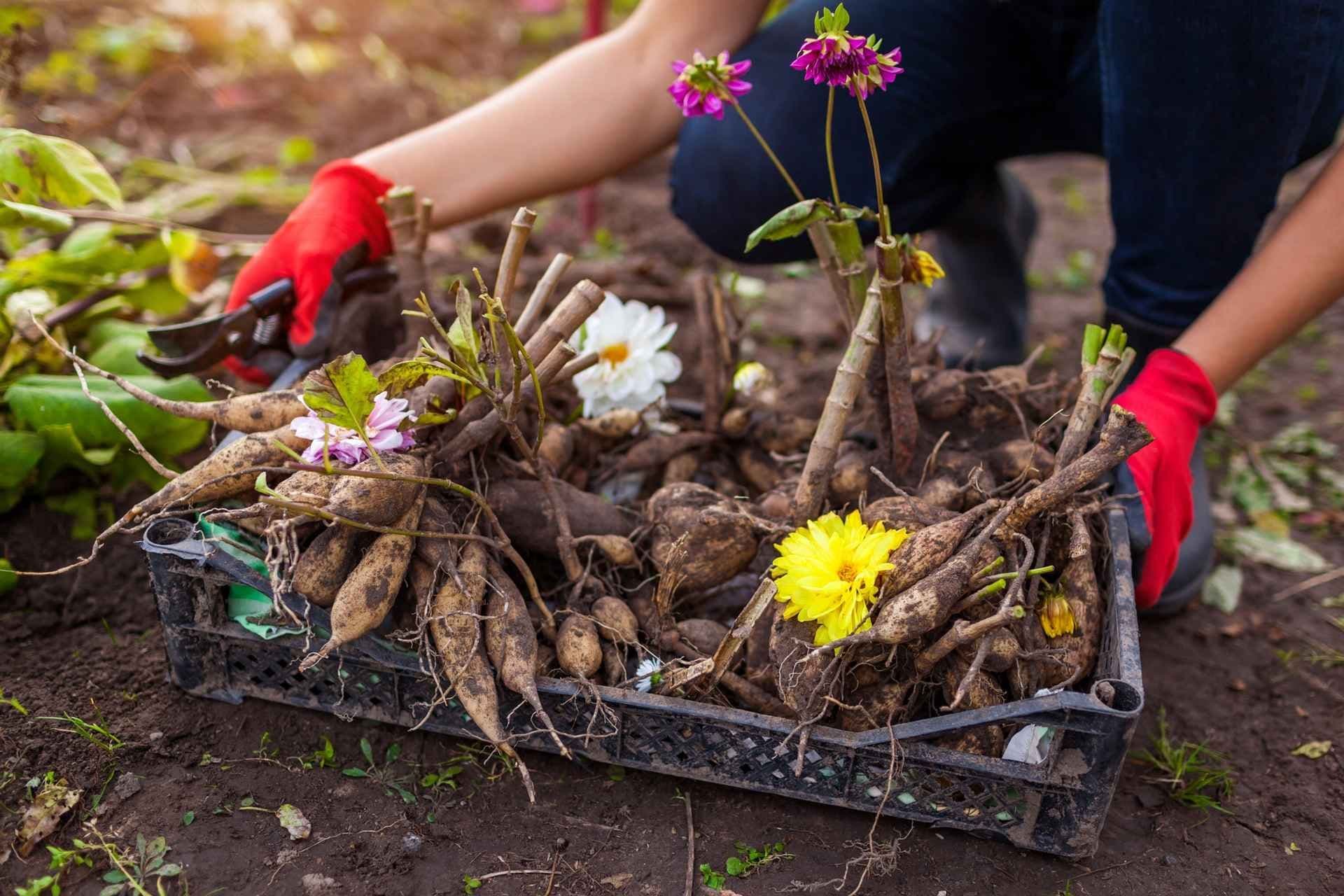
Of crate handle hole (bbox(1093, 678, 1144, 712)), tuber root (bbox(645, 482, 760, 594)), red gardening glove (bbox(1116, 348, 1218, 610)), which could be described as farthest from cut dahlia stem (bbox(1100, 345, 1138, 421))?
tuber root (bbox(645, 482, 760, 594))

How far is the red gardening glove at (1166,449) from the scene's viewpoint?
150 centimetres

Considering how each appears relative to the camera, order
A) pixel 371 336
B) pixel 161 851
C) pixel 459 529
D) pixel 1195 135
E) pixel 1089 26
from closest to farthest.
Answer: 1. pixel 161 851
2. pixel 459 529
3. pixel 1195 135
4. pixel 371 336
5. pixel 1089 26

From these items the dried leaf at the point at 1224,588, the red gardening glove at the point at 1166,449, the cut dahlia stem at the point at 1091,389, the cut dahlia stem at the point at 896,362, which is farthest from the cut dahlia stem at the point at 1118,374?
the dried leaf at the point at 1224,588

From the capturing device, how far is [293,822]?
128 centimetres

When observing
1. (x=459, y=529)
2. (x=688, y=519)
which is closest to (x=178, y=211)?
(x=459, y=529)

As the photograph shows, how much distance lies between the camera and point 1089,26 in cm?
196

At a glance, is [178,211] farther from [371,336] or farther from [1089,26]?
[1089,26]

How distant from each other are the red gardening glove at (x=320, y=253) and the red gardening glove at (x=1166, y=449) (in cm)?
122

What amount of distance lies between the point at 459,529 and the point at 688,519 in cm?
31

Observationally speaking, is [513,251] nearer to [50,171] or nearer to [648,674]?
[648,674]

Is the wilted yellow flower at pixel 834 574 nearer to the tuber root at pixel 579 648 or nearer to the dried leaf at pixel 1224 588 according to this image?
the tuber root at pixel 579 648

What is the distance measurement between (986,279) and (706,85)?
4.45 ft

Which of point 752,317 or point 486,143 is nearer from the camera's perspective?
point 486,143

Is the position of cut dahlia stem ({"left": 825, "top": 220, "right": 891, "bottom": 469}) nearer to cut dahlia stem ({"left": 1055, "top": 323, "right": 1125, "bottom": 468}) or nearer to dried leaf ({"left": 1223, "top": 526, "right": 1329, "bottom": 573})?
cut dahlia stem ({"left": 1055, "top": 323, "right": 1125, "bottom": 468})
